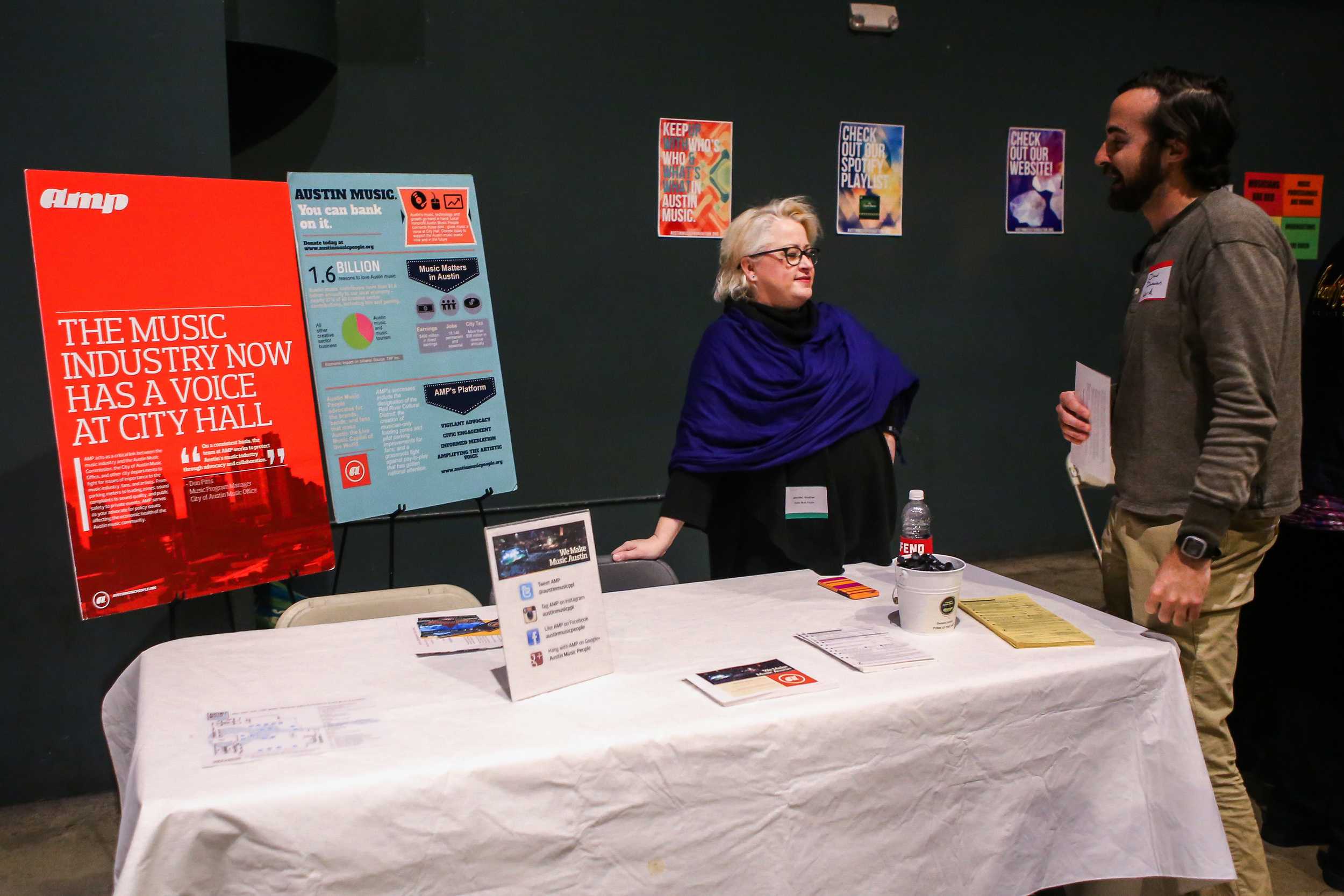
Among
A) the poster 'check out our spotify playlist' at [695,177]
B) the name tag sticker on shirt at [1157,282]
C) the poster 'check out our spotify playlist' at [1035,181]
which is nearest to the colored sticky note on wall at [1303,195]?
the poster 'check out our spotify playlist' at [1035,181]

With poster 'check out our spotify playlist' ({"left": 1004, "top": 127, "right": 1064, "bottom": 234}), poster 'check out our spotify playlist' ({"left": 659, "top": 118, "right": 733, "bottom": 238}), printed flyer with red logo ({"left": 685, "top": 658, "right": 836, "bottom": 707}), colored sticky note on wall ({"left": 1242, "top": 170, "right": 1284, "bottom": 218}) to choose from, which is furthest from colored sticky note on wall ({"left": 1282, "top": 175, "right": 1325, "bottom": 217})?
printed flyer with red logo ({"left": 685, "top": 658, "right": 836, "bottom": 707})

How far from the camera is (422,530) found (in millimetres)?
3957

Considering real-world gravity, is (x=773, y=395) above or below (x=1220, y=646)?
above

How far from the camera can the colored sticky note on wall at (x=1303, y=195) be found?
530 centimetres

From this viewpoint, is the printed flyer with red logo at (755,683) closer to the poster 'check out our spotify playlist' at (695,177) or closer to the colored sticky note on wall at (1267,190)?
the poster 'check out our spotify playlist' at (695,177)

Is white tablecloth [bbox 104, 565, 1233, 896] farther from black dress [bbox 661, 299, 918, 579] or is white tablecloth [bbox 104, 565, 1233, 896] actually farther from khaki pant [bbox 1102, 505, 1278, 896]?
black dress [bbox 661, 299, 918, 579]

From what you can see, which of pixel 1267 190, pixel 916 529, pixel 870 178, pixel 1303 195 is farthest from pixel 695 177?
pixel 1303 195

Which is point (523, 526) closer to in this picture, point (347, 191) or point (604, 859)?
point (604, 859)

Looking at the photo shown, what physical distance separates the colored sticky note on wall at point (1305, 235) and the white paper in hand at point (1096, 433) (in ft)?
14.1

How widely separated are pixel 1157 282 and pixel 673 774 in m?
1.24

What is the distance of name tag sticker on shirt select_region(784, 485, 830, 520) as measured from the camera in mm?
2354

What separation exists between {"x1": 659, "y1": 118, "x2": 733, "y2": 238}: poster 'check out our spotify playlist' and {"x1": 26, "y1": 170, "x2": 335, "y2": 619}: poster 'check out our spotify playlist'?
2063 millimetres

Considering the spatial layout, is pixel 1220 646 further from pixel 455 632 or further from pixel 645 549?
pixel 455 632

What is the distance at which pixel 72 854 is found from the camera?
2479mm
